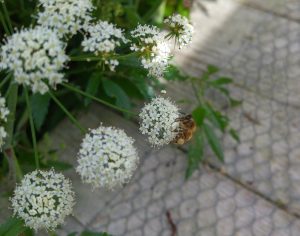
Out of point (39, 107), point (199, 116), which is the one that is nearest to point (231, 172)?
point (199, 116)

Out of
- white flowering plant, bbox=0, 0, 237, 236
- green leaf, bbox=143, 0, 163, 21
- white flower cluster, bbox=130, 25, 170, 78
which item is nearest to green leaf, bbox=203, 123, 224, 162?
white flowering plant, bbox=0, 0, 237, 236

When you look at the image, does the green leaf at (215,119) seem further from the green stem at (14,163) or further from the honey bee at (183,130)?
the green stem at (14,163)

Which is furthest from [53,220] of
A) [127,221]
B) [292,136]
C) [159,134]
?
[292,136]

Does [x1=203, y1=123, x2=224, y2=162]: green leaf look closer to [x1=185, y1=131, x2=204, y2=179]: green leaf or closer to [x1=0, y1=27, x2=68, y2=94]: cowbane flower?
[x1=185, y1=131, x2=204, y2=179]: green leaf

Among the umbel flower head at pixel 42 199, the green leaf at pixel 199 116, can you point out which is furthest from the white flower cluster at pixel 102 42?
the green leaf at pixel 199 116

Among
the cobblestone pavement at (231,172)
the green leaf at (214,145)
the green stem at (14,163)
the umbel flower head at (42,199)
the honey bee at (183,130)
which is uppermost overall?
the honey bee at (183,130)

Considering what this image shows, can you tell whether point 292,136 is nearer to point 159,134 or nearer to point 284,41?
point 284,41
